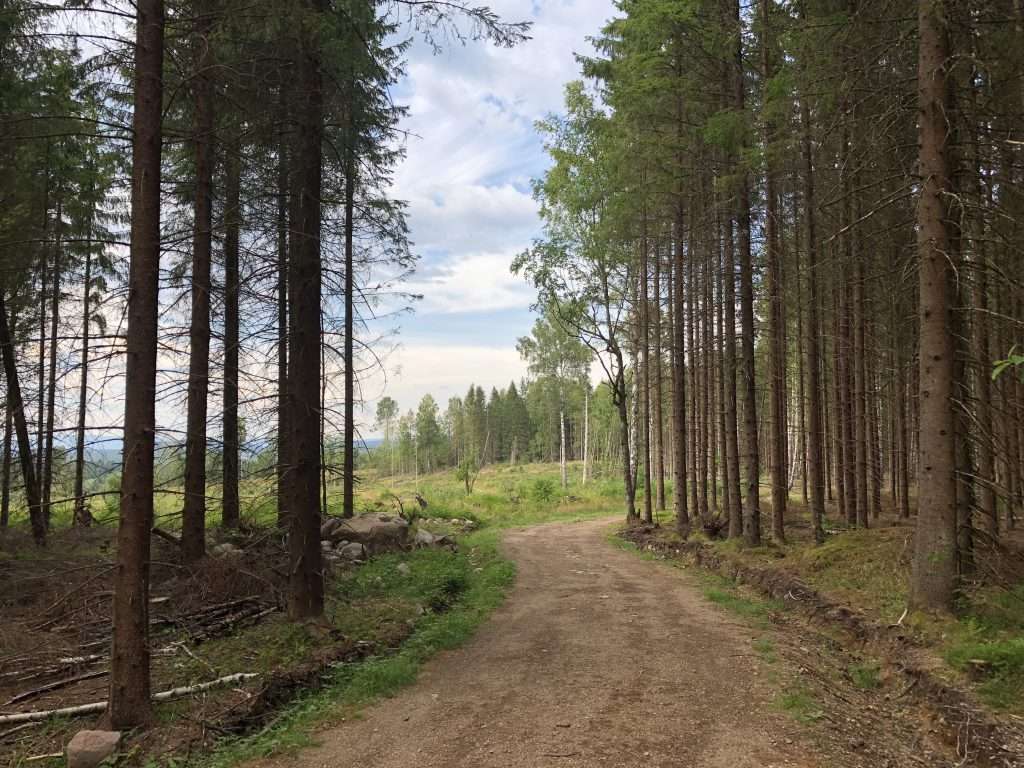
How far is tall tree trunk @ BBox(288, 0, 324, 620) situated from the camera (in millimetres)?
7637

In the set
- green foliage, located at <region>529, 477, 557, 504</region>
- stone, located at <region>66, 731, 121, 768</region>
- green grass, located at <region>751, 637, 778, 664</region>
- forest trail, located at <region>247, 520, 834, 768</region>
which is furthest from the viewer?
green foliage, located at <region>529, 477, 557, 504</region>

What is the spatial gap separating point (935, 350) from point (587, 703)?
5.89 meters

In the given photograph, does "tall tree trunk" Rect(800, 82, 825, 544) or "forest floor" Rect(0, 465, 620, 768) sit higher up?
"tall tree trunk" Rect(800, 82, 825, 544)

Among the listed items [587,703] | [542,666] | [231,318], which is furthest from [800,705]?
[231,318]

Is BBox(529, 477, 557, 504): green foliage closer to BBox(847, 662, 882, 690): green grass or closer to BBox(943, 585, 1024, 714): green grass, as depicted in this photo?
BBox(847, 662, 882, 690): green grass

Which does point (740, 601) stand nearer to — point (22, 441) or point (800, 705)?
point (800, 705)

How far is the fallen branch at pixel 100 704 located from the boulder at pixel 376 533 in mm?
7682

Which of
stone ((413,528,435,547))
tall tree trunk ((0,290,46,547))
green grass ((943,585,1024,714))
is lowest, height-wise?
stone ((413,528,435,547))

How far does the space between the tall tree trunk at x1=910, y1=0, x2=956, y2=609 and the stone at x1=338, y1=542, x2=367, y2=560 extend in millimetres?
10221

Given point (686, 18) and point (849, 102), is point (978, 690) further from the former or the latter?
point (686, 18)

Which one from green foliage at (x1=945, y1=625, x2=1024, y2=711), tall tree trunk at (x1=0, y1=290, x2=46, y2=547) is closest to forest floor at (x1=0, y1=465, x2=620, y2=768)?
tall tree trunk at (x1=0, y1=290, x2=46, y2=547)

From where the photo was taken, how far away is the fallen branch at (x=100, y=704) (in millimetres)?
5082

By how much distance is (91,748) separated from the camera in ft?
15.0

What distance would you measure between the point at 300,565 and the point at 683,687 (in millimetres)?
4888
